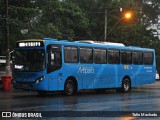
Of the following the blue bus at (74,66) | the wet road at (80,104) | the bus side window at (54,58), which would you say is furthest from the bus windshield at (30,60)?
the wet road at (80,104)

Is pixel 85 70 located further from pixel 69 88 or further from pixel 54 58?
pixel 54 58

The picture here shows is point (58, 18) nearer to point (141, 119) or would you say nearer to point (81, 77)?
point (81, 77)

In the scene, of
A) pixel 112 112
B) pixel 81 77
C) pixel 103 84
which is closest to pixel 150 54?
pixel 103 84

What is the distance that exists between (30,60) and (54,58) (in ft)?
4.27

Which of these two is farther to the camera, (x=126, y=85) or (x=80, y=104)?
(x=126, y=85)

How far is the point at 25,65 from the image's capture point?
79.8ft

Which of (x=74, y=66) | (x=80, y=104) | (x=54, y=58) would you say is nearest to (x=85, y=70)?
(x=74, y=66)

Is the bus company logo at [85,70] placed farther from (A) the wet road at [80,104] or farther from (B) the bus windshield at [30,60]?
(A) the wet road at [80,104]

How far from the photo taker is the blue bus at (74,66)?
2400 centimetres

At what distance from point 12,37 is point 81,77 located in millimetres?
12079

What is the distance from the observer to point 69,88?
25.6 metres

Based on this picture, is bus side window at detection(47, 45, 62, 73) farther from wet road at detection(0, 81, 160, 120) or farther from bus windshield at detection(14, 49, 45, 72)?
wet road at detection(0, 81, 160, 120)

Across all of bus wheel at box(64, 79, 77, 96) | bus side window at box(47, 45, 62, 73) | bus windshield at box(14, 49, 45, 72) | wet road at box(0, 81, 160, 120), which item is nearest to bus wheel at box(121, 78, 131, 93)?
bus wheel at box(64, 79, 77, 96)

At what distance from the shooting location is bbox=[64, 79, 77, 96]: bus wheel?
1000 inches
